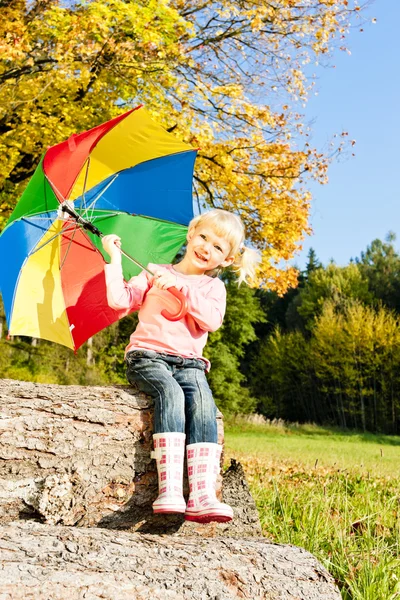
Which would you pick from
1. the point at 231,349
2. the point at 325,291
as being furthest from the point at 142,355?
the point at 325,291

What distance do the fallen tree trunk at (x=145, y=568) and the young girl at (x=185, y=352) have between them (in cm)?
37

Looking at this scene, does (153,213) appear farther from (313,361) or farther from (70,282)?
(313,361)

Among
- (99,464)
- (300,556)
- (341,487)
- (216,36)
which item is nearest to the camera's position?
(300,556)

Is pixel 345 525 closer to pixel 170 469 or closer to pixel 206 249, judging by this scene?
pixel 170 469

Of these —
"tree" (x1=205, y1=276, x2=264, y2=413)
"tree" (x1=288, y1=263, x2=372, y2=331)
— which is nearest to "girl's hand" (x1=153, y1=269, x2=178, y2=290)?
"tree" (x1=205, y1=276, x2=264, y2=413)

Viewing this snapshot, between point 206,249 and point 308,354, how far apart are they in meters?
35.3

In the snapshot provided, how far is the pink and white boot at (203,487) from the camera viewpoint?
2994mm

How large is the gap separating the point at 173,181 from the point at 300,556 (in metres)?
2.69

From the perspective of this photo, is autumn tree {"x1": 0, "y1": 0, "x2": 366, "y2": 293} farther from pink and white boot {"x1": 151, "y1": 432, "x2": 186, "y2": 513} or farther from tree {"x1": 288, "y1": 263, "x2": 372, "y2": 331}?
tree {"x1": 288, "y1": 263, "x2": 372, "y2": 331}

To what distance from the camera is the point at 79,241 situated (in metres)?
4.07

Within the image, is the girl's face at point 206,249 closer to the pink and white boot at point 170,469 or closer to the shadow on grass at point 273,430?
the pink and white boot at point 170,469

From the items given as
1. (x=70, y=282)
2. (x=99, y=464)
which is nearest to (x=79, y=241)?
(x=70, y=282)

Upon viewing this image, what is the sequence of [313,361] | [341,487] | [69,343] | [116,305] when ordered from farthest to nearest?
[313,361] → [341,487] → [69,343] → [116,305]

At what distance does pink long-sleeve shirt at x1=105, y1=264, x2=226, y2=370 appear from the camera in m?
3.41
